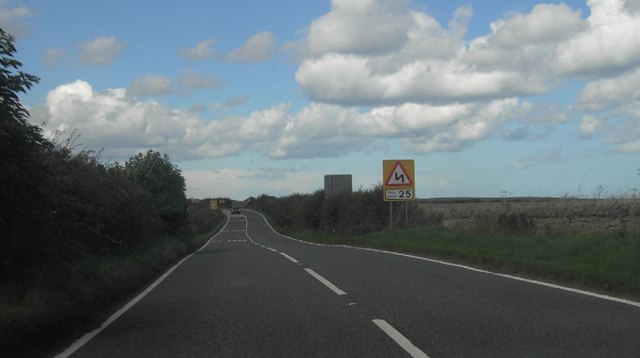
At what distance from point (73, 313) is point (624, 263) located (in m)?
10.3

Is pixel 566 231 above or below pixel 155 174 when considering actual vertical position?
below

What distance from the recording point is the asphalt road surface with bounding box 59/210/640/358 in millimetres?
7789

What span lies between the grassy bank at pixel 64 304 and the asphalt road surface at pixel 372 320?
1.40 ft

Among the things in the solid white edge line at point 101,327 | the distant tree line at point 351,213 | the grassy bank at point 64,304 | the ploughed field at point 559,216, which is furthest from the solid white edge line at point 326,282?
the distant tree line at point 351,213

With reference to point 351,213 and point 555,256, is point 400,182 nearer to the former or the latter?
point 555,256

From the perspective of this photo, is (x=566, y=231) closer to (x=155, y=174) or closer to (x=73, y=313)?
(x=73, y=313)

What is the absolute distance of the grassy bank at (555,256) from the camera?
12.6m

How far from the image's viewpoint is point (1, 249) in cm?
1005

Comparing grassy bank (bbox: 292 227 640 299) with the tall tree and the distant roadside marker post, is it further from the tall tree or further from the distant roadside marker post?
the tall tree

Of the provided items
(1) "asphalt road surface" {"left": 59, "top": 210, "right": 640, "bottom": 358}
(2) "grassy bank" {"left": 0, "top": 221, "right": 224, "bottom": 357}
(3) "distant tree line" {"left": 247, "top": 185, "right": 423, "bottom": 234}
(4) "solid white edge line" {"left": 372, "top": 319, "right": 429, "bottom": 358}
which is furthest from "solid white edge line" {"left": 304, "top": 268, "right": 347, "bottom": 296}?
(3) "distant tree line" {"left": 247, "top": 185, "right": 423, "bottom": 234}

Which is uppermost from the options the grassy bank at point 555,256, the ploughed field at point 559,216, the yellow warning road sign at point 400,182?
the yellow warning road sign at point 400,182

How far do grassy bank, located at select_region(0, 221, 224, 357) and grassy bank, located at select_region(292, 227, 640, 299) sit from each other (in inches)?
341

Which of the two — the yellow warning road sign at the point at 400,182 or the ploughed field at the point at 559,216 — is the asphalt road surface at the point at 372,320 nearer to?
the ploughed field at the point at 559,216

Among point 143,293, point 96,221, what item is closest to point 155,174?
point 96,221
